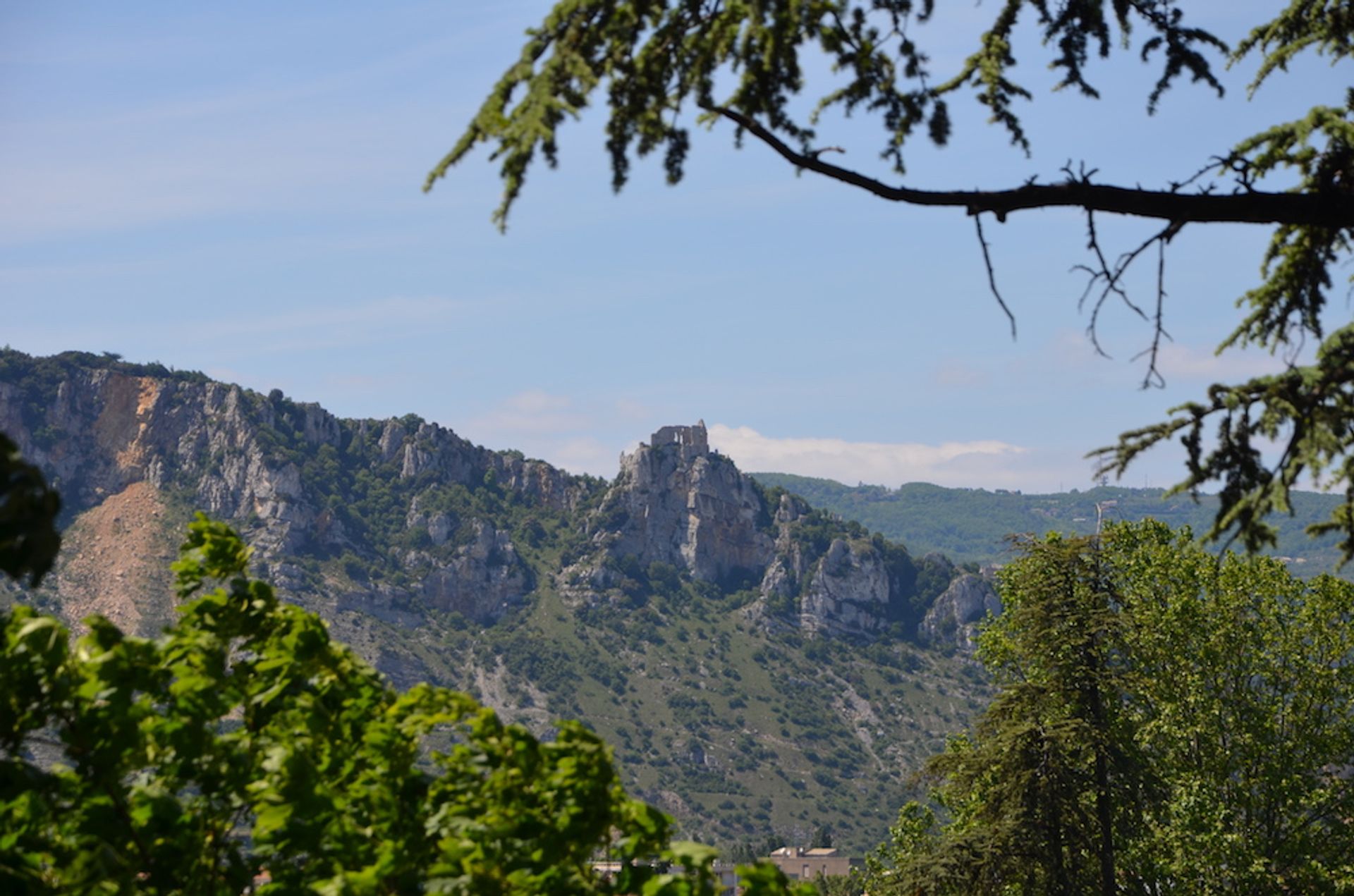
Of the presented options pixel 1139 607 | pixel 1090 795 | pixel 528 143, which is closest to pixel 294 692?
pixel 528 143

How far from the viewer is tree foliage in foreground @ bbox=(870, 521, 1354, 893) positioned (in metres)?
20.4

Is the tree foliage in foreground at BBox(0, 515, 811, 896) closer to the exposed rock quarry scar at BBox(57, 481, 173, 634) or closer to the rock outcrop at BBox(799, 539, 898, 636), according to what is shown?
the exposed rock quarry scar at BBox(57, 481, 173, 634)

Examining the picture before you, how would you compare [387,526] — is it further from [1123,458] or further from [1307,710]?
[1123,458]

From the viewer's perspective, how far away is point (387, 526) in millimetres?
196375

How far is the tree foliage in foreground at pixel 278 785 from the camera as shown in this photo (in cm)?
453

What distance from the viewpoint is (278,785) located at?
15.5 ft

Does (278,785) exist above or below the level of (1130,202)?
below

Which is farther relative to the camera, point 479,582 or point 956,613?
point 956,613

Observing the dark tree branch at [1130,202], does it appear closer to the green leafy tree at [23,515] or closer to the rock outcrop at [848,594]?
the green leafy tree at [23,515]

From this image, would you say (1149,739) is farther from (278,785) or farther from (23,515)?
(23,515)

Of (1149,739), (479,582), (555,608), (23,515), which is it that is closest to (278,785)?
(23,515)

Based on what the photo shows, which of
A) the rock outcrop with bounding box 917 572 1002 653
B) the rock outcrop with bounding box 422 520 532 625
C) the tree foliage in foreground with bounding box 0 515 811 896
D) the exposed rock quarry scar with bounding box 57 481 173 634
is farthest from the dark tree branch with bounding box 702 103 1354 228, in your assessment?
the rock outcrop with bounding box 917 572 1002 653

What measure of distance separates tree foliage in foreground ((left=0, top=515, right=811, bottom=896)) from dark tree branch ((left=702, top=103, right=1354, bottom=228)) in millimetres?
2557

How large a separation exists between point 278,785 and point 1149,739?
20.9 m
